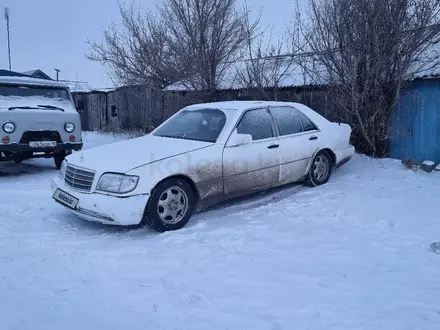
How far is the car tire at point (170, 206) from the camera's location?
4.45 metres

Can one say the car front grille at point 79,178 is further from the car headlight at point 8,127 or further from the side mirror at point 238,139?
the car headlight at point 8,127

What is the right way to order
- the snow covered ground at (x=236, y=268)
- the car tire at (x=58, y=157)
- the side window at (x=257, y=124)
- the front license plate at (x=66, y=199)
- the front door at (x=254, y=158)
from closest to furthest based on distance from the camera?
the snow covered ground at (x=236, y=268) → the front license plate at (x=66, y=199) → the front door at (x=254, y=158) → the side window at (x=257, y=124) → the car tire at (x=58, y=157)

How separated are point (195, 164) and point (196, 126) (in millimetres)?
1016

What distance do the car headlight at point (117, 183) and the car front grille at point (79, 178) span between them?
0.54 feet

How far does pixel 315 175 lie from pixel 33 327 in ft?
15.8

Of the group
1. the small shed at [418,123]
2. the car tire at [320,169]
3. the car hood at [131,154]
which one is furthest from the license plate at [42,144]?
the small shed at [418,123]

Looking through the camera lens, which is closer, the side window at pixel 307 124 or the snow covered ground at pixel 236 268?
the snow covered ground at pixel 236 268

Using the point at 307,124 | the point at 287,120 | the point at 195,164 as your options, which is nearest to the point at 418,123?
the point at 307,124

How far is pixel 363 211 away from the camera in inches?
202

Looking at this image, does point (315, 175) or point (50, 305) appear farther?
point (315, 175)

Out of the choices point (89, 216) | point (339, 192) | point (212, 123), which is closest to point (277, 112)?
point (212, 123)

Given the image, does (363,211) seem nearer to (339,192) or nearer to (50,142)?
(339,192)

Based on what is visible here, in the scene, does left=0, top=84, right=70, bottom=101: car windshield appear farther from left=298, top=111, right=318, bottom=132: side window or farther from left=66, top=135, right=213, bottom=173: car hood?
left=298, top=111, right=318, bottom=132: side window

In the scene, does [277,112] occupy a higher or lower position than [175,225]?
higher
